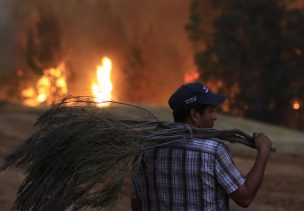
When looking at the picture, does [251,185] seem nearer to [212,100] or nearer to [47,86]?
[212,100]

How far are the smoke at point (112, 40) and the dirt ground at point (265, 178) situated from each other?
22333mm

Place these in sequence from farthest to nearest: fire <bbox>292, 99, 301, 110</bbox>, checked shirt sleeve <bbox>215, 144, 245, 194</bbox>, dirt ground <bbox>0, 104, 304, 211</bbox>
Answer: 1. fire <bbox>292, 99, 301, 110</bbox>
2. dirt ground <bbox>0, 104, 304, 211</bbox>
3. checked shirt sleeve <bbox>215, 144, 245, 194</bbox>

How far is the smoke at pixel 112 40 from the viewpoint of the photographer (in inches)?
1623

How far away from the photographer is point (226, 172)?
271 cm

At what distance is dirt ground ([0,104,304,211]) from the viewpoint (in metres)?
8.72

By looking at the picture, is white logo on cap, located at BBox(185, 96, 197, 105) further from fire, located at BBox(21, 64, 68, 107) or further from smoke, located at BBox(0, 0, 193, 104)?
smoke, located at BBox(0, 0, 193, 104)

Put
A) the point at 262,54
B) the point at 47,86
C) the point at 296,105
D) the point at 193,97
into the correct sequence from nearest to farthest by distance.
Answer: the point at 193,97
the point at 262,54
the point at 296,105
the point at 47,86

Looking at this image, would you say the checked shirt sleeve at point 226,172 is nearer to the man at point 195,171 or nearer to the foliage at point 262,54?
the man at point 195,171

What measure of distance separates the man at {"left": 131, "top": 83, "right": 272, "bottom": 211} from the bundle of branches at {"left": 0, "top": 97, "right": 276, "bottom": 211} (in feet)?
0.22

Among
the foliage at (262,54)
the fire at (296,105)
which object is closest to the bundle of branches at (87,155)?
the foliage at (262,54)

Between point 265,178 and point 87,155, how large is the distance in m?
9.01

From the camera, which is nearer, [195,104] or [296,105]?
[195,104]

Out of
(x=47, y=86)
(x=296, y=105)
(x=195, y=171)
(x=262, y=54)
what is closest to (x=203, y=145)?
(x=195, y=171)

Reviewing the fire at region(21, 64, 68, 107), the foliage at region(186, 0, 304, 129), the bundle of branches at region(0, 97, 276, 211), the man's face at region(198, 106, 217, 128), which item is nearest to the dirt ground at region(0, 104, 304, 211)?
the bundle of branches at region(0, 97, 276, 211)
